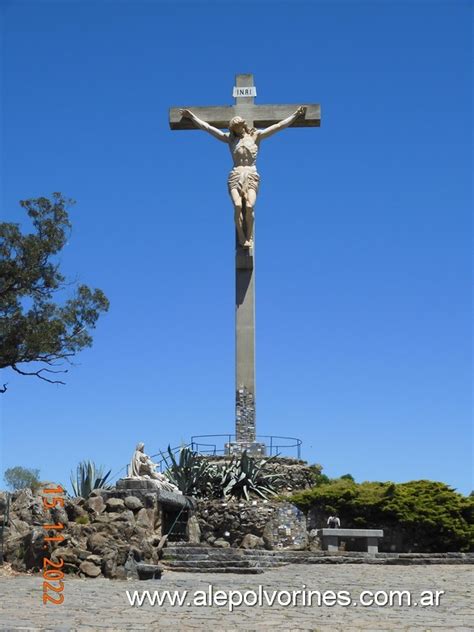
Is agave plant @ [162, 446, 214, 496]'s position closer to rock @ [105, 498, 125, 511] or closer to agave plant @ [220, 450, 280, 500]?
agave plant @ [220, 450, 280, 500]

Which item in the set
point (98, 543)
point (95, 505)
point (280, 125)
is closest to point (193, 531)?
point (95, 505)

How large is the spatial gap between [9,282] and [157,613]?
45.8 feet

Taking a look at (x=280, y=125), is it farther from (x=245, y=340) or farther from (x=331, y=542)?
(x=331, y=542)

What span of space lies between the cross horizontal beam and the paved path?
13.0 meters

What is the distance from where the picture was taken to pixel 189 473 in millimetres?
18828

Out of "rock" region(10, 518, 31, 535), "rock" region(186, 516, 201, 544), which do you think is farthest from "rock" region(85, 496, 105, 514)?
"rock" region(186, 516, 201, 544)

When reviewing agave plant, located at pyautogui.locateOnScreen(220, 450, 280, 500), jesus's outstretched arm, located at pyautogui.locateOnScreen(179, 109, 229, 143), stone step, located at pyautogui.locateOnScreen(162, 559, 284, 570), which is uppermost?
jesus's outstretched arm, located at pyautogui.locateOnScreen(179, 109, 229, 143)

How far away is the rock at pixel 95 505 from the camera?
13.9 m

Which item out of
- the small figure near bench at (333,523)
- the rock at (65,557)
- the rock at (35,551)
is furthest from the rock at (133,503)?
the small figure near bench at (333,523)

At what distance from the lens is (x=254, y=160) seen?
21.6m

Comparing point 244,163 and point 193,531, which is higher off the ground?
point 244,163

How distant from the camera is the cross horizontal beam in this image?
21.9 m

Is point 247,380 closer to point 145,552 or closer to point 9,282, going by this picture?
point 9,282

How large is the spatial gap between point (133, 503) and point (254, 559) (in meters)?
2.17
